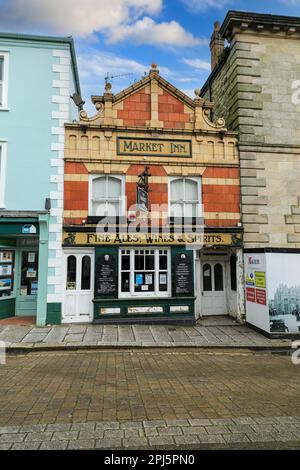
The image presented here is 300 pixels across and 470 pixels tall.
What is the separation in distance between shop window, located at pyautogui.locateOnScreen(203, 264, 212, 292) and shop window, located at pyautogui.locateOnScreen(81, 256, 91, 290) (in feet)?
15.4

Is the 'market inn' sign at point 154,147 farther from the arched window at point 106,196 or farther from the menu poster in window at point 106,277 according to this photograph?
the menu poster in window at point 106,277

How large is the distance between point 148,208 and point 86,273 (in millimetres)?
3301

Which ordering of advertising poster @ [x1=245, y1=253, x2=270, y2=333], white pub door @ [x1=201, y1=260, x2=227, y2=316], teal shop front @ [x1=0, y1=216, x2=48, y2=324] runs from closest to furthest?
advertising poster @ [x1=245, y1=253, x2=270, y2=333] < teal shop front @ [x1=0, y1=216, x2=48, y2=324] < white pub door @ [x1=201, y1=260, x2=227, y2=316]

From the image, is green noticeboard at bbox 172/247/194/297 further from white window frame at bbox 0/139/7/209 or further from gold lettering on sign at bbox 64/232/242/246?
white window frame at bbox 0/139/7/209

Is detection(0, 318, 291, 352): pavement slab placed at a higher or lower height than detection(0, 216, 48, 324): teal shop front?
lower

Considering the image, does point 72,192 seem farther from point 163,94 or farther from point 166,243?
point 163,94

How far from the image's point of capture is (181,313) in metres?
11.7

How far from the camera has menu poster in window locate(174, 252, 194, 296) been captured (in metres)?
11.8

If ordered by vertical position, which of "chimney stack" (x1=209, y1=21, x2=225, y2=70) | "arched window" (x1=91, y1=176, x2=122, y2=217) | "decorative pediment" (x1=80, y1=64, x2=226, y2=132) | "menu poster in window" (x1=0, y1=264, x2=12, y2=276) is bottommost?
"menu poster in window" (x1=0, y1=264, x2=12, y2=276)

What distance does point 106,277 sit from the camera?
11430 mm

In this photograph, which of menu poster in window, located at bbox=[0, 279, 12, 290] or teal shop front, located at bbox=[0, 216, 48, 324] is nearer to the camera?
teal shop front, located at bbox=[0, 216, 48, 324]

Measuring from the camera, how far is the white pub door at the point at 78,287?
37.2 ft

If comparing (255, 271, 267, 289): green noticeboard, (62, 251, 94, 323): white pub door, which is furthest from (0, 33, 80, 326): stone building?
(255, 271, 267, 289): green noticeboard

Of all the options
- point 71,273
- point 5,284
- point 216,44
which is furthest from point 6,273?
point 216,44
